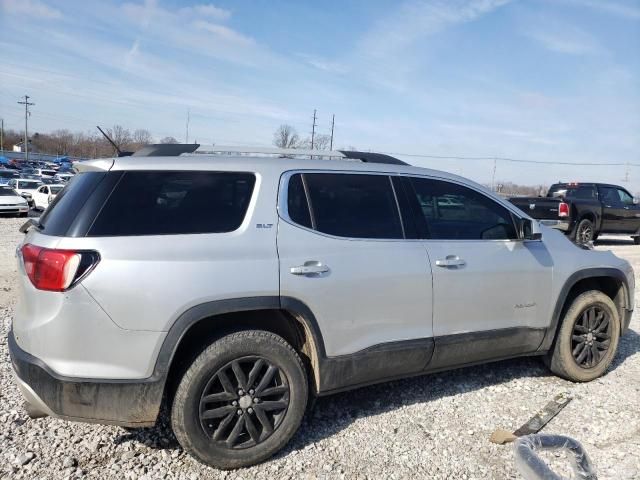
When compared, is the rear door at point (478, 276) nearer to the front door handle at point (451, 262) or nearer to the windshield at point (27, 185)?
the front door handle at point (451, 262)

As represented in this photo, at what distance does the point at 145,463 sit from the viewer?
9.55 ft

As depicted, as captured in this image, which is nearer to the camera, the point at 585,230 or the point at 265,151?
the point at 265,151

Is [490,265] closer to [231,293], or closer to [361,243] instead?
[361,243]

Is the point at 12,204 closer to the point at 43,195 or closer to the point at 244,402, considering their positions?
the point at 43,195

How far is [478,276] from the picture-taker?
3.57m

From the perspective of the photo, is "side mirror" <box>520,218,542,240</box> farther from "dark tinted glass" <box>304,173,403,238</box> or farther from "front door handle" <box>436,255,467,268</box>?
"dark tinted glass" <box>304,173,403,238</box>

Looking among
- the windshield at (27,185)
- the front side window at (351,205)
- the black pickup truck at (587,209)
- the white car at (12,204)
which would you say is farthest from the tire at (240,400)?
the windshield at (27,185)

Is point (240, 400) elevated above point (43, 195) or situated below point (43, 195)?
above

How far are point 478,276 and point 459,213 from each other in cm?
54

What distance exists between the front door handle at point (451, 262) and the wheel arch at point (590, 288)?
111 centimetres

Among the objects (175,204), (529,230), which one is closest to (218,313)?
(175,204)

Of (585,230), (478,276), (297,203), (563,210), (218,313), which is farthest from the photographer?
(585,230)

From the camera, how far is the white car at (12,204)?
68.4 ft

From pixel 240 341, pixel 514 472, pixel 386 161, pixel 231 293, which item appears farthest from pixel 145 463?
pixel 386 161
